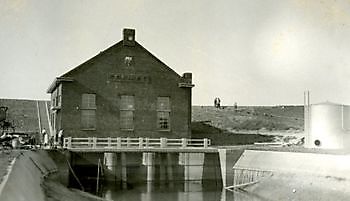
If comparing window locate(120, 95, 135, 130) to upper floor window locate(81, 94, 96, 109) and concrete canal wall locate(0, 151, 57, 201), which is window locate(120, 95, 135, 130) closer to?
upper floor window locate(81, 94, 96, 109)

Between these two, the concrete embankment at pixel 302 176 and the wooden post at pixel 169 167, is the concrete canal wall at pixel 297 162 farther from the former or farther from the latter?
the wooden post at pixel 169 167

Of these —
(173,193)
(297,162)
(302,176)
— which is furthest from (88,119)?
(302,176)

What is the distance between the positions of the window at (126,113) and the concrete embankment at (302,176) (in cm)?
1110

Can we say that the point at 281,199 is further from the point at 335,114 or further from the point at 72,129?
the point at 72,129

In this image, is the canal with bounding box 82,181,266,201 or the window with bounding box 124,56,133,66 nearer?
the canal with bounding box 82,181,266,201

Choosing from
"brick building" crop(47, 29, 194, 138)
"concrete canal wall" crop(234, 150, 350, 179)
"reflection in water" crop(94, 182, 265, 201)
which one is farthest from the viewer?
"brick building" crop(47, 29, 194, 138)

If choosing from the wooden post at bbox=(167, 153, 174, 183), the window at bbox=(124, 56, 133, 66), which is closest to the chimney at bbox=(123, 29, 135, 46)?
the window at bbox=(124, 56, 133, 66)

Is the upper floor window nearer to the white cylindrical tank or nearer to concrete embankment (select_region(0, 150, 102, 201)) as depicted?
Answer: concrete embankment (select_region(0, 150, 102, 201))

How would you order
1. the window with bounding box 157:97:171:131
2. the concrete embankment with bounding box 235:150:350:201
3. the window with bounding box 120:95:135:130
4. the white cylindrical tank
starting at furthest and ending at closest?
the window with bounding box 157:97:171:131 → the window with bounding box 120:95:135:130 → the white cylindrical tank → the concrete embankment with bounding box 235:150:350:201

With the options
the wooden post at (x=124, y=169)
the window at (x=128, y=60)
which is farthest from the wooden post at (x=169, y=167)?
the window at (x=128, y=60)

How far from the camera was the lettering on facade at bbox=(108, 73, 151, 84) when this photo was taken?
34438mm

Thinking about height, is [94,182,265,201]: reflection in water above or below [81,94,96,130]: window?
below

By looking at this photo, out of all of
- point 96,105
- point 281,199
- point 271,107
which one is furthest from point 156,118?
point 271,107

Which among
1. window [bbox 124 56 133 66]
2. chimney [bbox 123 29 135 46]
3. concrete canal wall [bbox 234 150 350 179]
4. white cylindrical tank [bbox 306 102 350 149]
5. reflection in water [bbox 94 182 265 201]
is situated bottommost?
reflection in water [bbox 94 182 265 201]
